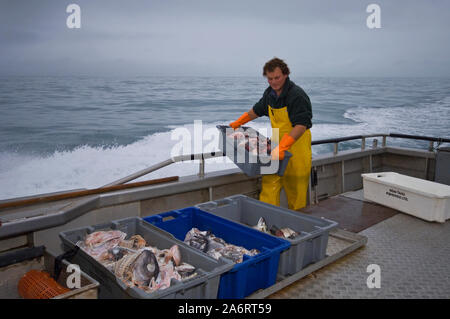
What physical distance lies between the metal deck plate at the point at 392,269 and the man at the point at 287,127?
2.43ft

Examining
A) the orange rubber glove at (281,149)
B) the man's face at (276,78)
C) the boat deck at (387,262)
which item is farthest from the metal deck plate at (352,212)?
the man's face at (276,78)

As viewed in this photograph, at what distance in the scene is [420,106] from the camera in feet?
53.0

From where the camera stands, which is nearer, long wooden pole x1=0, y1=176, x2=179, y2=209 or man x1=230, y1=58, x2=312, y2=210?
long wooden pole x1=0, y1=176, x2=179, y2=209

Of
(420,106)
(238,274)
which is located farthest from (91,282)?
(420,106)

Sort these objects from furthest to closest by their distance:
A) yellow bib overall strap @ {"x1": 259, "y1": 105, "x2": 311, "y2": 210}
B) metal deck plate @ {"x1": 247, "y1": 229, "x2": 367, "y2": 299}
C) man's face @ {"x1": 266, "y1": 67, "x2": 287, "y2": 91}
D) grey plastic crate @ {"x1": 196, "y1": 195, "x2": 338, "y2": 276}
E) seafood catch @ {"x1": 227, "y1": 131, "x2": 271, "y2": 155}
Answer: yellow bib overall strap @ {"x1": 259, "y1": 105, "x2": 311, "y2": 210}
man's face @ {"x1": 266, "y1": 67, "x2": 287, "y2": 91}
seafood catch @ {"x1": 227, "y1": 131, "x2": 271, "y2": 155}
grey plastic crate @ {"x1": 196, "y1": 195, "x2": 338, "y2": 276}
metal deck plate @ {"x1": 247, "y1": 229, "x2": 367, "y2": 299}

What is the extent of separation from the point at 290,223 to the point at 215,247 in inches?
20.5

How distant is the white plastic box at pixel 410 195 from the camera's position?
7.83 ft

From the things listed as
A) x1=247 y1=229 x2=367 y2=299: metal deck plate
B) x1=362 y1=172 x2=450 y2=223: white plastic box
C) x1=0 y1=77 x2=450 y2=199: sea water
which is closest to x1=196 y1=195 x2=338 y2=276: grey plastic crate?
x1=247 y1=229 x2=367 y2=299: metal deck plate

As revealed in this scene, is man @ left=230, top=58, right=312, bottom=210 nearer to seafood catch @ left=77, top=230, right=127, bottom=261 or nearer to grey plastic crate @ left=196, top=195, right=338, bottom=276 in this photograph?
grey plastic crate @ left=196, top=195, right=338, bottom=276

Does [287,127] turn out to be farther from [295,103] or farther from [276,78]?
A: [276,78]

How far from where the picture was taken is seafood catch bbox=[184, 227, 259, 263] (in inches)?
64.5

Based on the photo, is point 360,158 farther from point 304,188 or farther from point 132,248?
point 132,248

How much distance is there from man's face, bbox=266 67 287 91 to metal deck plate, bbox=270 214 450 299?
1.21 metres

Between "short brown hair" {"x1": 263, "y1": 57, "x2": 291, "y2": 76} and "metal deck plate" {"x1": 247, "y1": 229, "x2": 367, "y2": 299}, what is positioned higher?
"short brown hair" {"x1": 263, "y1": 57, "x2": 291, "y2": 76}
